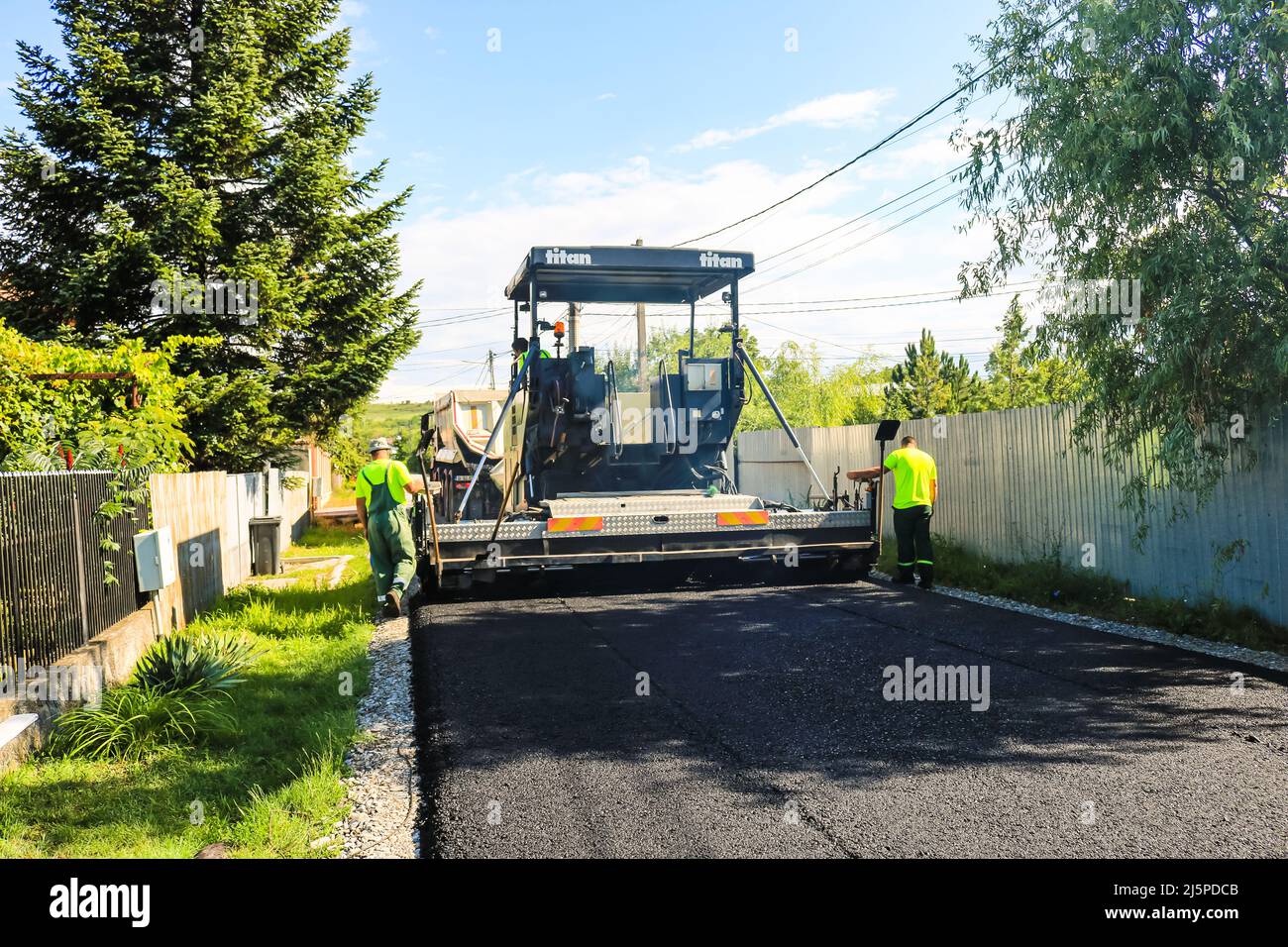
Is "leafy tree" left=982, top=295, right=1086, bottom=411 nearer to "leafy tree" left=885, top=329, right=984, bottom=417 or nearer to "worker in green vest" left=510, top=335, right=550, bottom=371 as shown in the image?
"leafy tree" left=885, top=329, right=984, bottom=417

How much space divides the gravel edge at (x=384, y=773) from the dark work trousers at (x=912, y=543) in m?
5.89

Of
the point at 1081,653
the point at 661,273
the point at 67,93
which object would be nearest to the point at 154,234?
the point at 67,93

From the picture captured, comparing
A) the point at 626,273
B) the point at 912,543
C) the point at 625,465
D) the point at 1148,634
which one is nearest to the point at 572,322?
the point at 626,273

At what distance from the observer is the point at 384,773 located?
5246 millimetres

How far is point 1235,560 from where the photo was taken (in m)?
8.62

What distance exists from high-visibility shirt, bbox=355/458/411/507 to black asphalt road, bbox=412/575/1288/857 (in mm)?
2063

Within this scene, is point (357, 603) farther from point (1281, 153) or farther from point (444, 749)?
point (1281, 153)

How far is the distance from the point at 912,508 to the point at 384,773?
7570mm

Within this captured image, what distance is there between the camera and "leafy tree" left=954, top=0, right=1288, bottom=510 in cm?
723

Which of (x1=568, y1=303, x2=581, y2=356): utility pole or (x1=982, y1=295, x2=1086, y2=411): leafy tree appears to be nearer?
(x1=568, y1=303, x2=581, y2=356): utility pole

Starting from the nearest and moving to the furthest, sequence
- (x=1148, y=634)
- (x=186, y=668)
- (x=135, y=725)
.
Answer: (x=135, y=725) → (x=186, y=668) → (x=1148, y=634)

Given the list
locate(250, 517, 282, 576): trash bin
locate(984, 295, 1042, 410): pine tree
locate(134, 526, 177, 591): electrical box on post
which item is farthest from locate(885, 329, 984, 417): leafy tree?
locate(134, 526, 177, 591): electrical box on post

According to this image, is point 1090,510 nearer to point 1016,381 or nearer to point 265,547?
point 265,547
